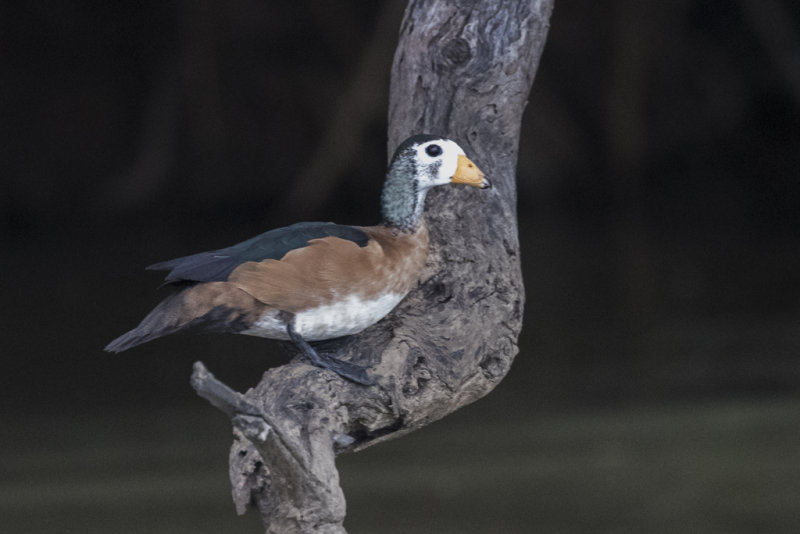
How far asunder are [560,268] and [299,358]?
3.74 m

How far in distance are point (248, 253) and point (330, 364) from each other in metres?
0.20

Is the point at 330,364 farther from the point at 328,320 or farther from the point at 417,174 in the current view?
the point at 417,174

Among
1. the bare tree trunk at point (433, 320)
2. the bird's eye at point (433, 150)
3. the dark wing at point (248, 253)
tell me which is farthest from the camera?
the bird's eye at point (433, 150)

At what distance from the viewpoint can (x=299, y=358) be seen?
175 cm

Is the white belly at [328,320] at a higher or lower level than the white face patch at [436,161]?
lower

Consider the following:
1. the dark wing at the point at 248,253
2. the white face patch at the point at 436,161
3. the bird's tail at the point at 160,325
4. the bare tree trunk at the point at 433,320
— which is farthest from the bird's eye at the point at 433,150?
the bird's tail at the point at 160,325

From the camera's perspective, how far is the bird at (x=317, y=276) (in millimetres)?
1606

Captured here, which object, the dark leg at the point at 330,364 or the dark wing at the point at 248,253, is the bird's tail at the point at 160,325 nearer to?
the dark wing at the point at 248,253

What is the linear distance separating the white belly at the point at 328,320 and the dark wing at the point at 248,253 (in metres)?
0.08

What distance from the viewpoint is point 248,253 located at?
5.43 feet

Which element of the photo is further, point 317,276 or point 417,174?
point 417,174

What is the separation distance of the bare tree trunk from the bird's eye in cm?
28

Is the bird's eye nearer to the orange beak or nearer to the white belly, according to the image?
the orange beak

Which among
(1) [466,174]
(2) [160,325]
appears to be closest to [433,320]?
(1) [466,174]
